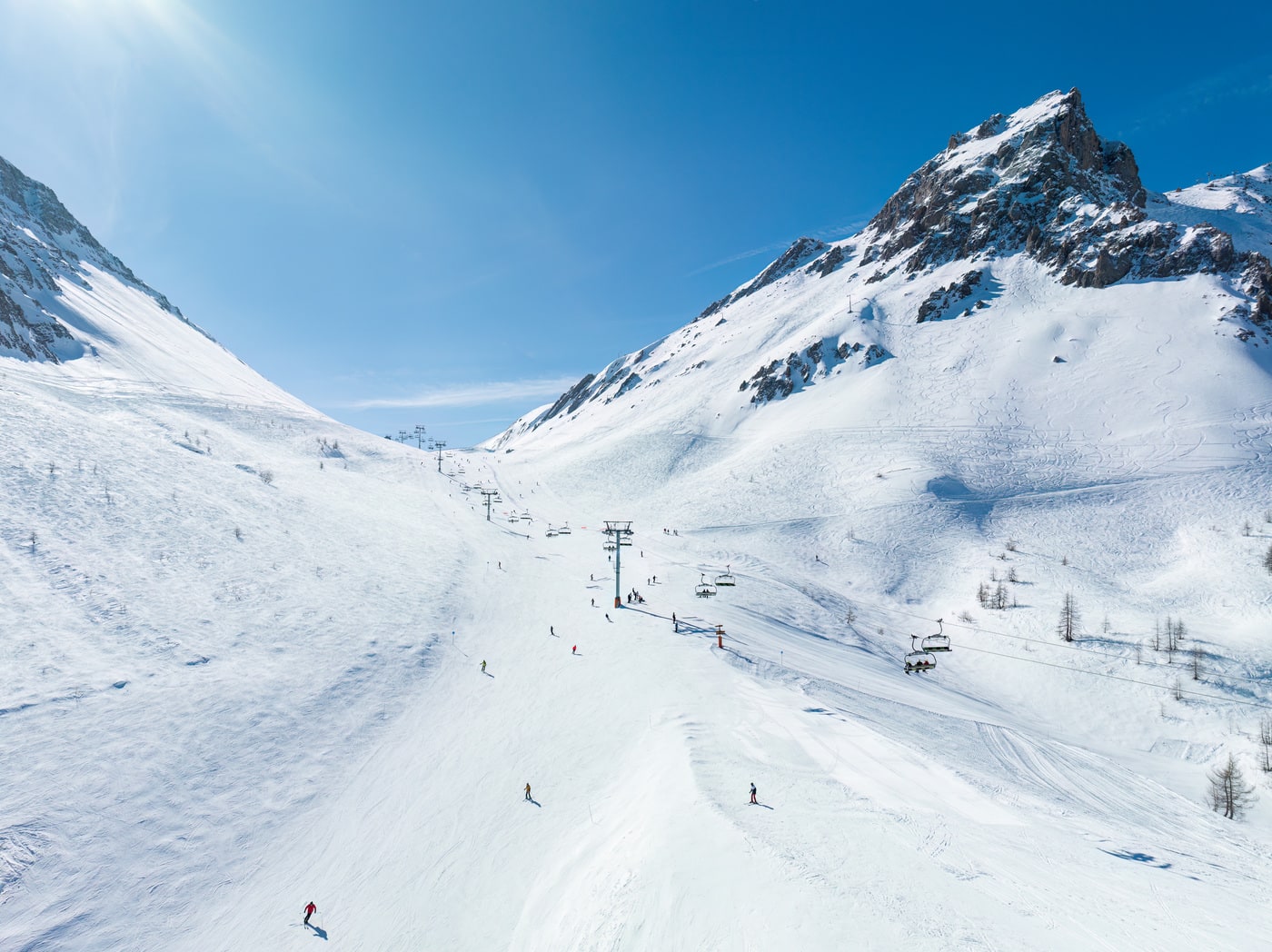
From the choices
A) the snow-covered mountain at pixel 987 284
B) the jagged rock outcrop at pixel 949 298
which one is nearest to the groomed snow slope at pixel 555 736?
the snow-covered mountain at pixel 987 284

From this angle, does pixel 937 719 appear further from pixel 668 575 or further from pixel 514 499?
pixel 514 499


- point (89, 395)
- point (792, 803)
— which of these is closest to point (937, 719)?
point (792, 803)

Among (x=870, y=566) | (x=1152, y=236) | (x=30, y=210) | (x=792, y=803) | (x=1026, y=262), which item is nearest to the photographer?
(x=792, y=803)

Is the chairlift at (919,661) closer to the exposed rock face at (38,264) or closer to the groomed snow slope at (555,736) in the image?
the groomed snow slope at (555,736)

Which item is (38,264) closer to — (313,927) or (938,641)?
(313,927)

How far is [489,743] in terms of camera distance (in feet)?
78.9

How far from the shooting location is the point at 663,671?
93.5 feet

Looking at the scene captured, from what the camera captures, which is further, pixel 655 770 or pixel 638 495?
pixel 638 495

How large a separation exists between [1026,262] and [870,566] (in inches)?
3866

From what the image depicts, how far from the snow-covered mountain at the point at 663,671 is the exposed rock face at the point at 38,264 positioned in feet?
6.06

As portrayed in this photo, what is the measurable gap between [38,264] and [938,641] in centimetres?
17682

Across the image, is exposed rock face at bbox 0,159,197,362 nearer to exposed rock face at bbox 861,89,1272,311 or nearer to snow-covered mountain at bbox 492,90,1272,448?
snow-covered mountain at bbox 492,90,1272,448

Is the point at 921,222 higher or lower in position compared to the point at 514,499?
higher

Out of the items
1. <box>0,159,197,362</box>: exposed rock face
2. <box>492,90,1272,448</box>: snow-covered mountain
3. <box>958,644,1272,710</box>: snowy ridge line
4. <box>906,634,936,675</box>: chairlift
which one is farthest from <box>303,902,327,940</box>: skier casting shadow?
<box>0,159,197,362</box>: exposed rock face
